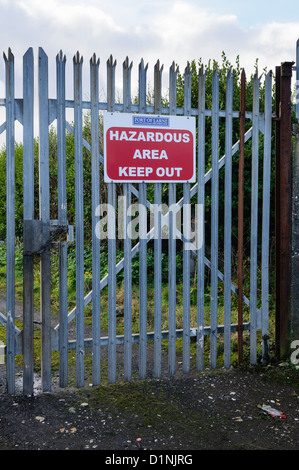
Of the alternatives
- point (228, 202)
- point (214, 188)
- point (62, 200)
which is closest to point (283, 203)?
point (228, 202)

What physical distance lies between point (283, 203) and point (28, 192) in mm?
2519

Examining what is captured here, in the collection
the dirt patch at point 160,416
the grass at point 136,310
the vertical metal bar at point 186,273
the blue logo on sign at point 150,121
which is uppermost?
the blue logo on sign at point 150,121

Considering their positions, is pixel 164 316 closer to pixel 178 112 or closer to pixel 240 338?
pixel 240 338

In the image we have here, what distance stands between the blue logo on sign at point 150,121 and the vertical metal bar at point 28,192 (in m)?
0.93

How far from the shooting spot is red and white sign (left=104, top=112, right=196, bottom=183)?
162 inches

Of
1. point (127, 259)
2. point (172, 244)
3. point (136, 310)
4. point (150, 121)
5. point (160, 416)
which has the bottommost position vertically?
point (160, 416)

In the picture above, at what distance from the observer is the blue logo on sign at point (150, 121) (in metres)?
4.16

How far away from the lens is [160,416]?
3658mm

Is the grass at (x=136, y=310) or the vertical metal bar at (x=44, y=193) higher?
the vertical metal bar at (x=44, y=193)

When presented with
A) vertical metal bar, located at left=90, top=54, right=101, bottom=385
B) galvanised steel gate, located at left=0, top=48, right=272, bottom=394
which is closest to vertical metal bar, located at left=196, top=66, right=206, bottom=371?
galvanised steel gate, located at left=0, top=48, right=272, bottom=394

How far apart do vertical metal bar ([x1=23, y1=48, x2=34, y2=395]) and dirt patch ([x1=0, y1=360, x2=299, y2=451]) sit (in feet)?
1.02

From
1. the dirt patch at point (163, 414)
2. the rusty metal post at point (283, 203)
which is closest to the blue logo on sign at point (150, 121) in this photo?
the rusty metal post at point (283, 203)

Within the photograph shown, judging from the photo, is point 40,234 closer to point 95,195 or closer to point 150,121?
point 95,195

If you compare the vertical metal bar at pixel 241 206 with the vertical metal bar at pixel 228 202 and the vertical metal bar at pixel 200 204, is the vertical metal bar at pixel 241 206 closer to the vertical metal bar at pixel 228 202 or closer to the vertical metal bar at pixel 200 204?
the vertical metal bar at pixel 228 202
